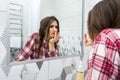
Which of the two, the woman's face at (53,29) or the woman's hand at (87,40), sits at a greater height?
the woman's face at (53,29)

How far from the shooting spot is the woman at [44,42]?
114 cm

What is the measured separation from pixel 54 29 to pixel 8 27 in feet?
1.23

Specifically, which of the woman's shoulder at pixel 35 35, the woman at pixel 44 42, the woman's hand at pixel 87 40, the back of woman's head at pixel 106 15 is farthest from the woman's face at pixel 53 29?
the back of woman's head at pixel 106 15

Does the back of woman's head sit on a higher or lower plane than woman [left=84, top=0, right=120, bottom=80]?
higher

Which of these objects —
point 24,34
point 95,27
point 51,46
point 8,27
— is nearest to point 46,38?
point 51,46

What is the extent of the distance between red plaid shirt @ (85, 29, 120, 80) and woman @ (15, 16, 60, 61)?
56 cm

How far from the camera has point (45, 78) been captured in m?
1.23

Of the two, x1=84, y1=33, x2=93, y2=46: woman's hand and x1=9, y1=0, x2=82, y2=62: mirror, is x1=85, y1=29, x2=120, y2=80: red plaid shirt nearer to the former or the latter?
x1=9, y1=0, x2=82, y2=62: mirror

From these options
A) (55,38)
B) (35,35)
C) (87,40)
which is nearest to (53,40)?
(55,38)

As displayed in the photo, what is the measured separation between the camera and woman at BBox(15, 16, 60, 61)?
114 centimetres

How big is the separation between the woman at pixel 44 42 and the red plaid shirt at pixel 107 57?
1.84 ft

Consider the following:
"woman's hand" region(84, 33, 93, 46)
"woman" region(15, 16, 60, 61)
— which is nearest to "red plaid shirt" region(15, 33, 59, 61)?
"woman" region(15, 16, 60, 61)

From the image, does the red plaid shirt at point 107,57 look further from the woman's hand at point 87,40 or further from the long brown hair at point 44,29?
the woman's hand at point 87,40

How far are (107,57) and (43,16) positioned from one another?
68cm
